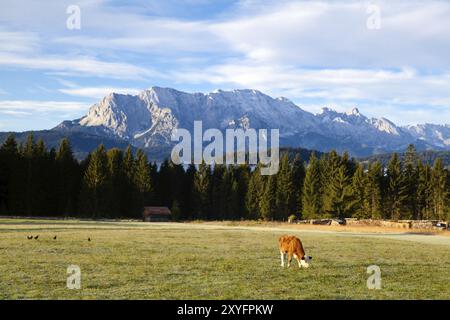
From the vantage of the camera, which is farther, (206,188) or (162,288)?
(206,188)

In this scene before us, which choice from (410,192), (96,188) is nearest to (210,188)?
(96,188)

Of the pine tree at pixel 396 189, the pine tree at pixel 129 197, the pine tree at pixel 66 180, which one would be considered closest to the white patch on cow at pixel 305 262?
the pine tree at pixel 66 180

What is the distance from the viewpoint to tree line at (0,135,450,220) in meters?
112

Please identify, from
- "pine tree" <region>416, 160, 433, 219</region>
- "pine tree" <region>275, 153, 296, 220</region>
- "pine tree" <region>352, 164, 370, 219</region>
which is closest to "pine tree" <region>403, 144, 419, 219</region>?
"pine tree" <region>416, 160, 433, 219</region>

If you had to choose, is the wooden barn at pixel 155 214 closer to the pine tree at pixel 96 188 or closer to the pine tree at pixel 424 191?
the pine tree at pixel 96 188

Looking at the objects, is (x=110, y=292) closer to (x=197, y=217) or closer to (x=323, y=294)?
(x=323, y=294)

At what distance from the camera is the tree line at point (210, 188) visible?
112188 mm

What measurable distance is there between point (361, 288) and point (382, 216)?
346 feet

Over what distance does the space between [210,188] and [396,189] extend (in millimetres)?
45480

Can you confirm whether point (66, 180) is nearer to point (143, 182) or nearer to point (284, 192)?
point (143, 182)

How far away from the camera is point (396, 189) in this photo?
120 meters

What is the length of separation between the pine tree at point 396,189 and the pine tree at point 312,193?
1669cm
